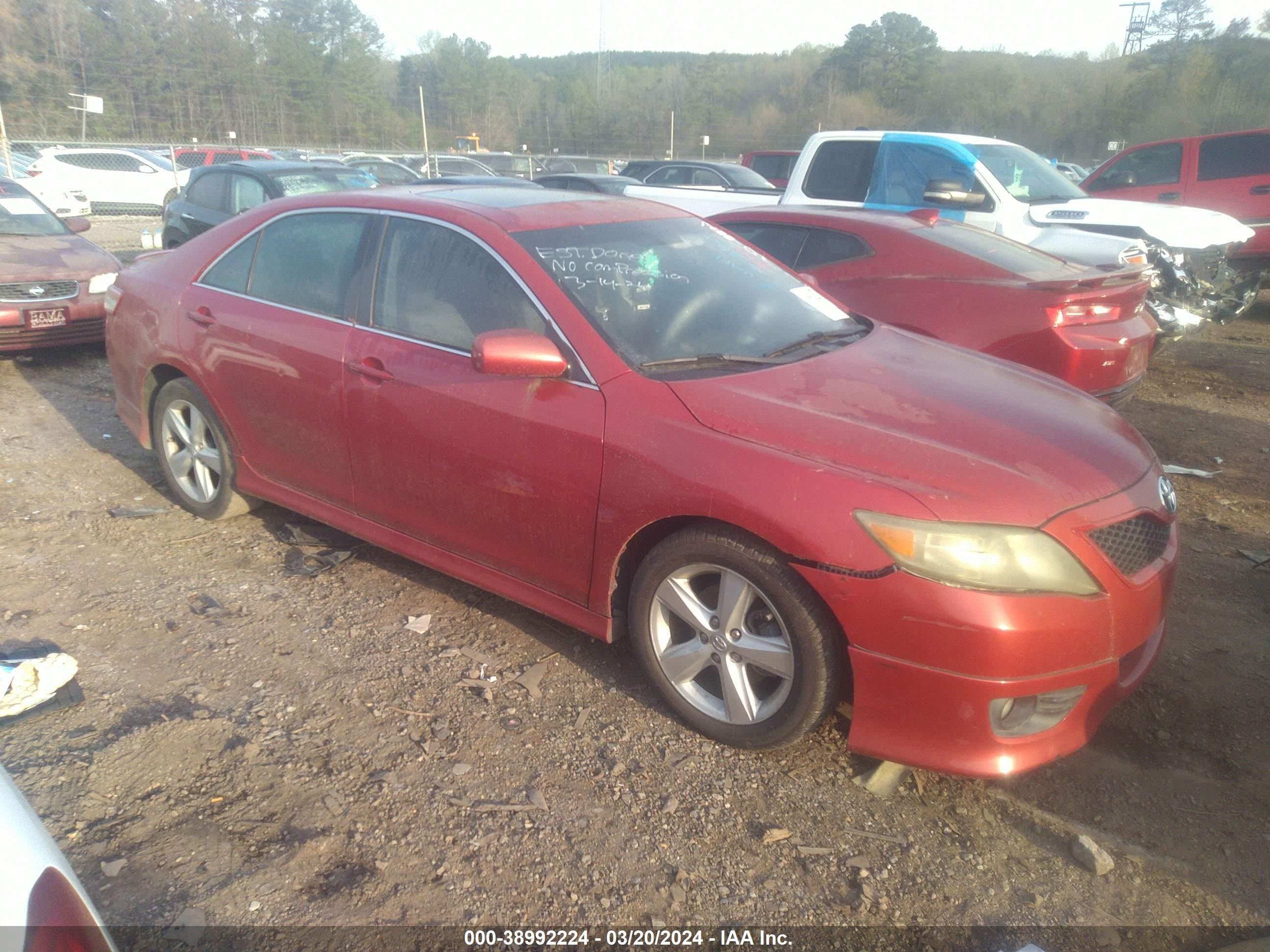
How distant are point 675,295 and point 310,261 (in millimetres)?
1656

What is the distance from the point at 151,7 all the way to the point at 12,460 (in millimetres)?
39097

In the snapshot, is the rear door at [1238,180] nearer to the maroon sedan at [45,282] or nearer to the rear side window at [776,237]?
the rear side window at [776,237]

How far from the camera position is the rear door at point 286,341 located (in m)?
3.78

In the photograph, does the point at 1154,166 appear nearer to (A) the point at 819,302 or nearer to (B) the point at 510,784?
(A) the point at 819,302

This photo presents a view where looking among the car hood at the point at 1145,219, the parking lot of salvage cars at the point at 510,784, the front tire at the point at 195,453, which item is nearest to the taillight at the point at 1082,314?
the parking lot of salvage cars at the point at 510,784

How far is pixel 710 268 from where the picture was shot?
3705 millimetres

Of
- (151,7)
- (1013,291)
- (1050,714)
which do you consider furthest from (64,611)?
Answer: (151,7)

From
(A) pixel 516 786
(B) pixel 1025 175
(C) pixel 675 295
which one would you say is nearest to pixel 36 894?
(A) pixel 516 786

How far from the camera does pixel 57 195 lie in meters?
19.8

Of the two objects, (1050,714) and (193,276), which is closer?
(1050,714)

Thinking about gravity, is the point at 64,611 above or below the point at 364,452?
below

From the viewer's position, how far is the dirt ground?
2.39 m

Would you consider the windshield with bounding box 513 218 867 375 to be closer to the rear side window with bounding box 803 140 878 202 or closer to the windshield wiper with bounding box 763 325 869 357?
the windshield wiper with bounding box 763 325 869 357

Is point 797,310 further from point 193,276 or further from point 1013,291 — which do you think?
point 193,276
